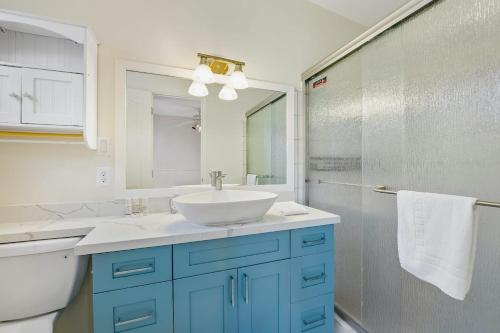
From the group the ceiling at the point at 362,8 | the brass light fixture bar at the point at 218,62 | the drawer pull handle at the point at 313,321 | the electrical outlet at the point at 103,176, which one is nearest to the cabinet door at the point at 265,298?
the drawer pull handle at the point at 313,321

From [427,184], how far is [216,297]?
3.52 ft

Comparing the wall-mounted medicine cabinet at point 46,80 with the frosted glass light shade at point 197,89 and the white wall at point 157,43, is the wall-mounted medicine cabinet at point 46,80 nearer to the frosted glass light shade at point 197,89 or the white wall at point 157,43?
the white wall at point 157,43

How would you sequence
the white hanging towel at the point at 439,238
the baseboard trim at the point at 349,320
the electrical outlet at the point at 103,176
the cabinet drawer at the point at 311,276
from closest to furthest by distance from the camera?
the white hanging towel at the point at 439,238 → the cabinet drawer at the point at 311,276 → the electrical outlet at the point at 103,176 → the baseboard trim at the point at 349,320

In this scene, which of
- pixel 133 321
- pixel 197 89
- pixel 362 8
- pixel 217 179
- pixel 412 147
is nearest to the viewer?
pixel 133 321

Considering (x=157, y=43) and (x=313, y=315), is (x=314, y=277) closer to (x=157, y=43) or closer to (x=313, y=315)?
(x=313, y=315)

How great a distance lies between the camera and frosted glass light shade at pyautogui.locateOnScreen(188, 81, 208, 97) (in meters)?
1.52

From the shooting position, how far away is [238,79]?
1.60 meters

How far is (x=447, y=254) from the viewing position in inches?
33.9

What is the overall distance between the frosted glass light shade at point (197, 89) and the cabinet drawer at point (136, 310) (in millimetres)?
1127

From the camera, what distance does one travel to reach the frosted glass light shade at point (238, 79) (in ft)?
5.23

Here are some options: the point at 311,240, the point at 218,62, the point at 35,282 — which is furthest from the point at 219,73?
the point at 35,282

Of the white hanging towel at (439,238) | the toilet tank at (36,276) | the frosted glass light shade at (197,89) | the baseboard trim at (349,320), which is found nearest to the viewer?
the white hanging towel at (439,238)

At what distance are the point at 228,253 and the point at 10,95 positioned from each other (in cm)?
123

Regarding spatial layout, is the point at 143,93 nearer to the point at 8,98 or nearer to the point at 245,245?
the point at 8,98
